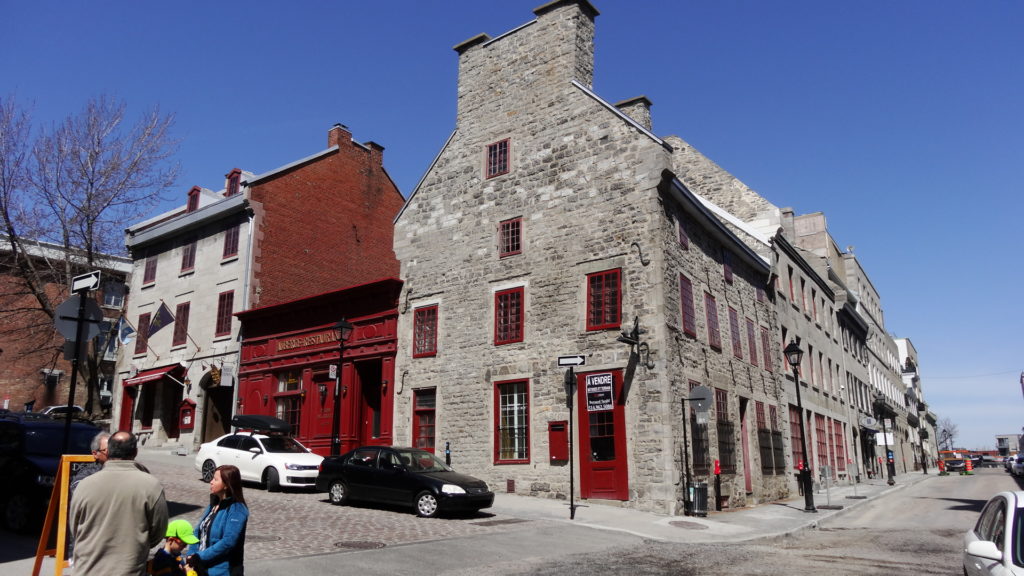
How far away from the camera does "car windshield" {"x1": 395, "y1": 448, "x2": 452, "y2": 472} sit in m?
15.3

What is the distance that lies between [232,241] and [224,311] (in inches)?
110

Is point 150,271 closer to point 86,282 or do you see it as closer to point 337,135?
point 337,135

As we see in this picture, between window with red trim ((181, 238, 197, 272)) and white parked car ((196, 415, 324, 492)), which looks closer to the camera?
white parked car ((196, 415, 324, 492))

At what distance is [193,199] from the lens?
3281cm

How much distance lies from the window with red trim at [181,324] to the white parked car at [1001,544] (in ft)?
95.4

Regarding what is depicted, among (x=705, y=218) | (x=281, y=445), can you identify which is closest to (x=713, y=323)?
(x=705, y=218)

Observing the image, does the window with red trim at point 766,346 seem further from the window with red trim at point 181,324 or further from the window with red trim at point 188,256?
the window with red trim at point 188,256

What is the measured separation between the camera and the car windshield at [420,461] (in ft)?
50.1

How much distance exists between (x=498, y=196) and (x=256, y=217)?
38.1ft

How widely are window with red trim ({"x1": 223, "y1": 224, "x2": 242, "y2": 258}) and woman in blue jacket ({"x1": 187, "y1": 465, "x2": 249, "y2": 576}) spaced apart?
24.4m

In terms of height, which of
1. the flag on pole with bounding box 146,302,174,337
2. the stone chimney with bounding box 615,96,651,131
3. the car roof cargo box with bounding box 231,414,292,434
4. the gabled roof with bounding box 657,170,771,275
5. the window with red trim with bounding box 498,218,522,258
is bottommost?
the car roof cargo box with bounding box 231,414,292,434

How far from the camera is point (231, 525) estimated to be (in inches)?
207

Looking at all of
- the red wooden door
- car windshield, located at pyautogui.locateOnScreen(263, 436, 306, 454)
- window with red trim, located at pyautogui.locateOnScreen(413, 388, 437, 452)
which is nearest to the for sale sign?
the red wooden door

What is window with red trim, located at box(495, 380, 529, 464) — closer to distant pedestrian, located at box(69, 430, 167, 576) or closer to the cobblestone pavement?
the cobblestone pavement
